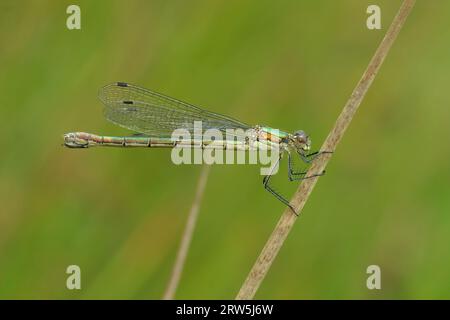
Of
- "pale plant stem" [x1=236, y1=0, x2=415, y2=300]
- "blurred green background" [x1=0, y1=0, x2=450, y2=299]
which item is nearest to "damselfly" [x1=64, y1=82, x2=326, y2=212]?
"blurred green background" [x1=0, y1=0, x2=450, y2=299]

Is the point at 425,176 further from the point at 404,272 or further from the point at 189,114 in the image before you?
the point at 189,114

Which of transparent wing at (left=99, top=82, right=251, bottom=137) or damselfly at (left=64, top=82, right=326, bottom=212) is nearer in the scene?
damselfly at (left=64, top=82, right=326, bottom=212)

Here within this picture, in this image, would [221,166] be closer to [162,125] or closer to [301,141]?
Answer: [162,125]


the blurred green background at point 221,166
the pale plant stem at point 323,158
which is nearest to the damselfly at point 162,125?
the blurred green background at point 221,166

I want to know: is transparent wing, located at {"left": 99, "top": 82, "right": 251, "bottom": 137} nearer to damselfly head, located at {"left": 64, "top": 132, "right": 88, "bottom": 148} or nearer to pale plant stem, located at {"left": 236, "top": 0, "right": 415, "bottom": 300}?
damselfly head, located at {"left": 64, "top": 132, "right": 88, "bottom": 148}

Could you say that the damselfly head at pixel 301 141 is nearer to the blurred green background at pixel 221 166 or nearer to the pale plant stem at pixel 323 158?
the blurred green background at pixel 221 166
